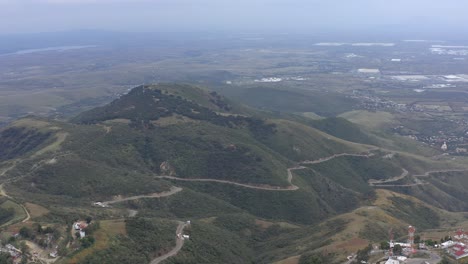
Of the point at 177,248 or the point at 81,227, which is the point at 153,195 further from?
the point at 81,227

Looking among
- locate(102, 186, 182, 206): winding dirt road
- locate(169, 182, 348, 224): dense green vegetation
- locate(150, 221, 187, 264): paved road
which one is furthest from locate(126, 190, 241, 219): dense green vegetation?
locate(150, 221, 187, 264): paved road

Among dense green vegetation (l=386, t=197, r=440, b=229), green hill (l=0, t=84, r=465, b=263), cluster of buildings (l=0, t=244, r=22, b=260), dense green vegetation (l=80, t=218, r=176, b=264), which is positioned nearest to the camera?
cluster of buildings (l=0, t=244, r=22, b=260)

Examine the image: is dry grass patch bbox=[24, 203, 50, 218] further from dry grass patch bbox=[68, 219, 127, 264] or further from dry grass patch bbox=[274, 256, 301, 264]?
dry grass patch bbox=[274, 256, 301, 264]

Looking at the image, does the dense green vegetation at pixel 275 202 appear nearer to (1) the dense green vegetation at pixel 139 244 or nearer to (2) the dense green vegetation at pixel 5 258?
(1) the dense green vegetation at pixel 139 244

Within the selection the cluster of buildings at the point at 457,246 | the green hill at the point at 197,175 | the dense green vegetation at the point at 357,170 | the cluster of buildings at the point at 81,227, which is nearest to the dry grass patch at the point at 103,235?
the green hill at the point at 197,175

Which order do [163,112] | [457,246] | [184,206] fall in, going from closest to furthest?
[457,246], [184,206], [163,112]

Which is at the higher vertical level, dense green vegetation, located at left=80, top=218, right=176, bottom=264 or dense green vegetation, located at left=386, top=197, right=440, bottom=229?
dense green vegetation, located at left=80, top=218, right=176, bottom=264

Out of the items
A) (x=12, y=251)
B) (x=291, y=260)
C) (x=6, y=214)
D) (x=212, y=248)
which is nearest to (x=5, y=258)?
(x=12, y=251)

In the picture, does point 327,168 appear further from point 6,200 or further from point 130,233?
point 6,200

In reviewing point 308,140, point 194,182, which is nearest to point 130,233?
point 194,182

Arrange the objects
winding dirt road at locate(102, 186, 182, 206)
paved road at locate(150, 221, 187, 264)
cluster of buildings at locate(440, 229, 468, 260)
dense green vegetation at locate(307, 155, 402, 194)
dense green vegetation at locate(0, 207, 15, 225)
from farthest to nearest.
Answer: dense green vegetation at locate(307, 155, 402, 194) < winding dirt road at locate(102, 186, 182, 206) < dense green vegetation at locate(0, 207, 15, 225) < paved road at locate(150, 221, 187, 264) < cluster of buildings at locate(440, 229, 468, 260)

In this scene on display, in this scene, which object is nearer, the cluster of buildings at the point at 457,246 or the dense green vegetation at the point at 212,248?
the cluster of buildings at the point at 457,246
